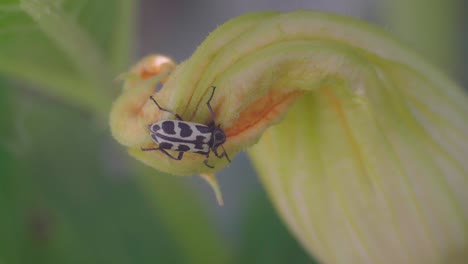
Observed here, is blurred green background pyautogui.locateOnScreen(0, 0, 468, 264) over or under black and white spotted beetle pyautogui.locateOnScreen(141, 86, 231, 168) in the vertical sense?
over

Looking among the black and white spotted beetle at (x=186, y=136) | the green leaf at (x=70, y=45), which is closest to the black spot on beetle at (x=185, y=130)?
the black and white spotted beetle at (x=186, y=136)

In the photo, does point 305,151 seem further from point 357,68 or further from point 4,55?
point 4,55

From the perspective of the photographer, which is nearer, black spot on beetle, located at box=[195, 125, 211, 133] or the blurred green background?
black spot on beetle, located at box=[195, 125, 211, 133]

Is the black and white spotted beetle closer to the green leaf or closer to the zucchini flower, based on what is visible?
the zucchini flower

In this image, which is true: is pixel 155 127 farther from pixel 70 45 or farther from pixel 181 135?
pixel 70 45

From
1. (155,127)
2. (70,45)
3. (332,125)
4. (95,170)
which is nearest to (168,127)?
(155,127)

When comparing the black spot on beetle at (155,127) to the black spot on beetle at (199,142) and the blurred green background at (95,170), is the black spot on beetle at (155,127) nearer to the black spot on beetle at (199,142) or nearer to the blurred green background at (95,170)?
the black spot on beetle at (199,142)

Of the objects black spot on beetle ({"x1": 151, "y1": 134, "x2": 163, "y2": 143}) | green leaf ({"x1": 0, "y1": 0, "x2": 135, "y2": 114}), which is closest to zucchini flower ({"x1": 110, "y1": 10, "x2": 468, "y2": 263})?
black spot on beetle ({"x1": 151, "y1": 134, "x2": 163, "y2": 143})
